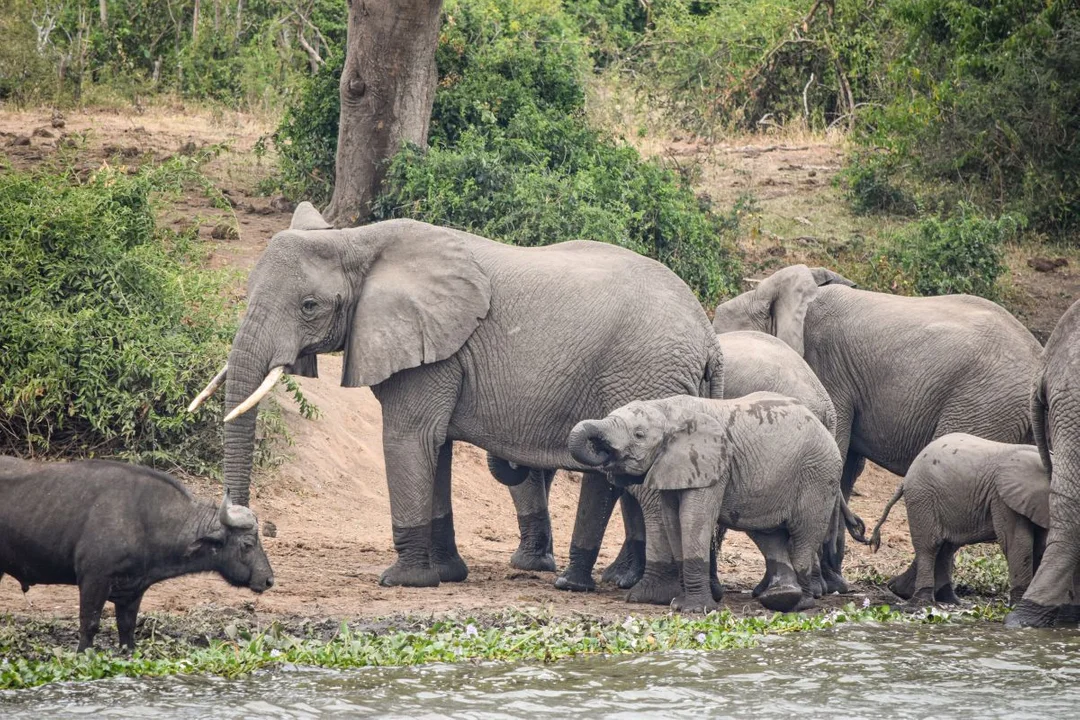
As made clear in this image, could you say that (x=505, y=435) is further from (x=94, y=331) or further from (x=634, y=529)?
(x=94, y=331)

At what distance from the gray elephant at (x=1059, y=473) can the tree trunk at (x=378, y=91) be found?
767 centimetres

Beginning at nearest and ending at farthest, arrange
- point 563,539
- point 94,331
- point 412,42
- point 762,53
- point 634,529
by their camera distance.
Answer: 1. point 634,529
2. point 94,331
3. point 563,539
4. point 412,42
5. point 762,53

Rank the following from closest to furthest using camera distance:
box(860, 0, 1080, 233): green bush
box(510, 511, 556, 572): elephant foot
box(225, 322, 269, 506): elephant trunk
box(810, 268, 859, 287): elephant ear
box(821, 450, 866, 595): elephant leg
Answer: box(225, 322, 269, 506): elephant trunk < box(821, 450, 866, 595): elephant leg < box(510, 511, 556, 572): elephant foot < box(810, 268, 859, 287): elephant ear < box(860, 0, 1080, 233): green bush

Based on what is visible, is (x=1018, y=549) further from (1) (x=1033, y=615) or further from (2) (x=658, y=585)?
(2) (x=658, y=585)

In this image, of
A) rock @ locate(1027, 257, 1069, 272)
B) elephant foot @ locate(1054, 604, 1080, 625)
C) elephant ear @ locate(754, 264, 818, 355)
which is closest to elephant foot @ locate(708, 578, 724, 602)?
elephant foot @ locate(1054, 604, 1080, 625)

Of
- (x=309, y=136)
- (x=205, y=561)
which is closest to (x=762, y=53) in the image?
(x=309, y=136)

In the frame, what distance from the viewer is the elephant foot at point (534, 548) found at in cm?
1149

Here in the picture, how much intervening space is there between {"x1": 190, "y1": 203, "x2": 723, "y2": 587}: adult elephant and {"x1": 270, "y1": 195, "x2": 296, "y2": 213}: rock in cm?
687

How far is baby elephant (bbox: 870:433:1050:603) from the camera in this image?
10242 mm

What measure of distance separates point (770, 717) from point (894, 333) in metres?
4.87

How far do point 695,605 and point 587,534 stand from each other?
1.13 m

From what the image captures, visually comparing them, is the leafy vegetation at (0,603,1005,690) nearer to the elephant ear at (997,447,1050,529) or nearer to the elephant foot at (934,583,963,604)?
the elephant foot at (934,583,963,604)

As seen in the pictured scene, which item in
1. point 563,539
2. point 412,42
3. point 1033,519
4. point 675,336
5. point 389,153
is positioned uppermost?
point 412,42

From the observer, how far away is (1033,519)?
33.4 feet
